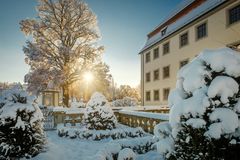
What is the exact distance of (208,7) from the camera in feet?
57.9

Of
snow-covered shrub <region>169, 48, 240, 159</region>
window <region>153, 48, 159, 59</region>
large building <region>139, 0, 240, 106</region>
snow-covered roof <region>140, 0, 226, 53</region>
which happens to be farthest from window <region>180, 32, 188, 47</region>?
snow-covered shrub <region>169, 48, 240, 159</region>

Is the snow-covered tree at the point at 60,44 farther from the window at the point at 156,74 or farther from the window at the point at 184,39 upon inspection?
the window at the point at 184,39

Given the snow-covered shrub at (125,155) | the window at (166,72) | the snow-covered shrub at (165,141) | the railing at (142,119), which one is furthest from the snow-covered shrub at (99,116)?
the window at (166,72)

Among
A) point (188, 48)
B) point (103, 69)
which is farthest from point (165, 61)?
point (103, 69)

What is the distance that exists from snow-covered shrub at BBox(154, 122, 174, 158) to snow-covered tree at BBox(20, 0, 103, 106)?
1920cm

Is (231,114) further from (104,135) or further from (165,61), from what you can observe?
(165,61)

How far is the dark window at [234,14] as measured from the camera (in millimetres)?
15234

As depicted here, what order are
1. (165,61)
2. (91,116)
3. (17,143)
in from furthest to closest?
(165,61) < (91,116) < (17,143)

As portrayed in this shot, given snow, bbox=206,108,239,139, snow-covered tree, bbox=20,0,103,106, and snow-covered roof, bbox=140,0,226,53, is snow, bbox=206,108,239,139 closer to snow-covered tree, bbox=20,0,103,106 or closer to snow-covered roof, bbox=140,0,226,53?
snow-covered roof, bbox=140,0,226,53

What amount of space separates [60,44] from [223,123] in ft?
74.2

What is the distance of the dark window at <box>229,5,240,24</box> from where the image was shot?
600 inches

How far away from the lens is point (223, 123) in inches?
115

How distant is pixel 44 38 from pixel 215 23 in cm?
1729

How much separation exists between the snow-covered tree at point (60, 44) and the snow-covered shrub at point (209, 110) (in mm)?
19732
